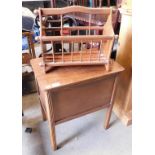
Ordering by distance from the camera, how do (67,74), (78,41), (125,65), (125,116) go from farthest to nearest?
(125,116), (125,65), (67,74), (78,41)

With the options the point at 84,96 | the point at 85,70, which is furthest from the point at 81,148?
the point at 85,70

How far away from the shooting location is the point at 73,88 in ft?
3.52

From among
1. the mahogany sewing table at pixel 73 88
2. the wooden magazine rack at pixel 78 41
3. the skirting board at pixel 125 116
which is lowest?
the skirting board at pixel 125 116

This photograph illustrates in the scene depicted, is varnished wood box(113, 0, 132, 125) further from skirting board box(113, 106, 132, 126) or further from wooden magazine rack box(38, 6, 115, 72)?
wooden magazine rack box(38, 6, 115, 72)

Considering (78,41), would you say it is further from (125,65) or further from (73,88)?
(125,65)

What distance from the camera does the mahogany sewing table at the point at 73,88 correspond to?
3.32ft

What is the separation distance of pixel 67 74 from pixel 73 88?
0.32ft

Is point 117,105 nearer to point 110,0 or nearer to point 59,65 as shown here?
point 59,65

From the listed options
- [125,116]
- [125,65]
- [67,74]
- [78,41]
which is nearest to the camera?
[78,41]

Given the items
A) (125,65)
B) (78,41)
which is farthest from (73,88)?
(125,65)

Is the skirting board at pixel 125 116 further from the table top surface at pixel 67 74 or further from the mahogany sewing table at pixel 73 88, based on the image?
the table top surface at pixel 67 74

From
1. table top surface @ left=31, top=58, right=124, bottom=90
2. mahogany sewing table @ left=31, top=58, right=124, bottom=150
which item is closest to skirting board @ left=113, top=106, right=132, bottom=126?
mahogany sewing table @ left=31, top=58, right=124, bottom=150

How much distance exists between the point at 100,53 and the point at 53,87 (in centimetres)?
40

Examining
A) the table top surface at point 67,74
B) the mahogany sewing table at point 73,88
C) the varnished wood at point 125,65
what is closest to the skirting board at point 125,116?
the varnished wood at point 125,65
